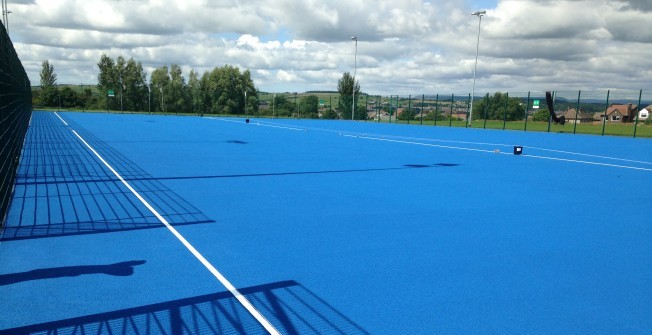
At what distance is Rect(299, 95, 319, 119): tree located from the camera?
59594 millimetres

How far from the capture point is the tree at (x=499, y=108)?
131 feet

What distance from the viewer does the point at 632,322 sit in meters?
3.85

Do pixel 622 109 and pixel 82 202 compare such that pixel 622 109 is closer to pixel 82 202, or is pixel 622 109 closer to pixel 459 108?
pixel 459 108

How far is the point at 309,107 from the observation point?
59.7 meters

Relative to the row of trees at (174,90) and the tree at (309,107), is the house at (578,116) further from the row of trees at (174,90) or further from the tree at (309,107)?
the row of trees at (174,90)

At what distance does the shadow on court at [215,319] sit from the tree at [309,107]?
56.0 meters

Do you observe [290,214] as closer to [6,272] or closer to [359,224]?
[359,224]

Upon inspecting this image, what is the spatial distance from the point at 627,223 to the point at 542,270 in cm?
332

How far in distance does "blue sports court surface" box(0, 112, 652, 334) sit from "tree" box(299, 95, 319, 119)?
48830 mm

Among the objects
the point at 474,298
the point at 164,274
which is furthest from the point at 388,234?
the point at 164,274

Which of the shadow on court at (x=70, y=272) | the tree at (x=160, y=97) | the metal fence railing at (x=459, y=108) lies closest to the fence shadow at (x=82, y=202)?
the shadow on court at (x=70, y=272)

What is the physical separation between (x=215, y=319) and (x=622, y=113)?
4124cm

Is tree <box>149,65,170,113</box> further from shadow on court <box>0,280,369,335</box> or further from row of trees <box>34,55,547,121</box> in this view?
shadow on court <box>0,280,369,335</box>

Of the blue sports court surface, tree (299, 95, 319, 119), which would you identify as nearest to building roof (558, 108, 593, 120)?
the blue sports court surface
